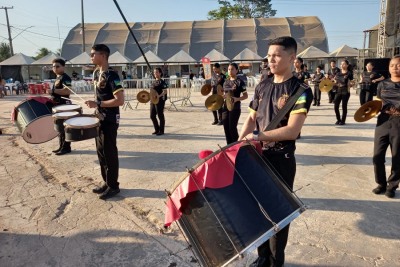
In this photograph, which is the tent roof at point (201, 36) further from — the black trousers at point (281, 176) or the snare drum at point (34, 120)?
the black trousers at point (281, 176)

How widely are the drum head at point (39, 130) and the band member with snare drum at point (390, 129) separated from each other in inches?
197

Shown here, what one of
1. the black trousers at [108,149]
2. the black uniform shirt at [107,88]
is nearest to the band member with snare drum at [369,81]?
Answer: the black uniform shirt at [107,88]

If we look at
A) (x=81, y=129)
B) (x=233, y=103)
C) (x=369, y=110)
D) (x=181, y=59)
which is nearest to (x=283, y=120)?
(x=369, y=110)

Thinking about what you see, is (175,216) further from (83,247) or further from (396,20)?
→ (396,20)

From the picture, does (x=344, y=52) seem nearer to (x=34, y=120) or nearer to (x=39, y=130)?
(x=39, y=130)

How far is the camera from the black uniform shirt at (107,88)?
422cm

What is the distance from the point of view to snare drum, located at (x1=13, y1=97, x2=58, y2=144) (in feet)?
17.2

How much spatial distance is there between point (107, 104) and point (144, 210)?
1448 millimetres

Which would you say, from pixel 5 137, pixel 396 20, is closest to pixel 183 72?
pixel 396 20

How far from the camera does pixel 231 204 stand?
2047 mm

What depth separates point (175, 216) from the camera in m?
2.21

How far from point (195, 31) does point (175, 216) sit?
4107 cm

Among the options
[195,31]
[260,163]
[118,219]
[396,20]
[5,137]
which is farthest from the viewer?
[195,31]

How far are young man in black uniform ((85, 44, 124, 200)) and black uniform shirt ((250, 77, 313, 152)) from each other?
2234mm
